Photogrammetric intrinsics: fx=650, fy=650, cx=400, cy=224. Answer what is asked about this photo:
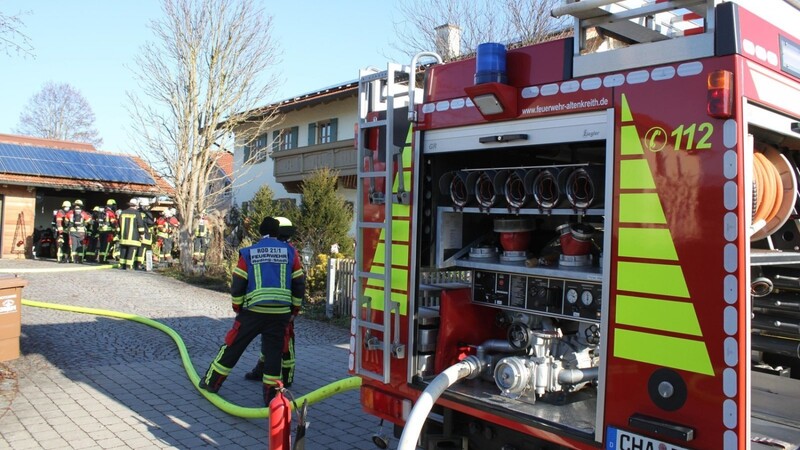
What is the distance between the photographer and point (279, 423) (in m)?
4.12

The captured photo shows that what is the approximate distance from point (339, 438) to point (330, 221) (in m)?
8.08

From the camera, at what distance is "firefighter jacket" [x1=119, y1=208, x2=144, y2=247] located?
56.0 ft

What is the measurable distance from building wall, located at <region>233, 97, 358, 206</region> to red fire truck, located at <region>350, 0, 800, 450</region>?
16.3m

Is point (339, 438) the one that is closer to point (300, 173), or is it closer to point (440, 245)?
point (440, 245)

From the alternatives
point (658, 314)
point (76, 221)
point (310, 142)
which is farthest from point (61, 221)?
point (658, 314)

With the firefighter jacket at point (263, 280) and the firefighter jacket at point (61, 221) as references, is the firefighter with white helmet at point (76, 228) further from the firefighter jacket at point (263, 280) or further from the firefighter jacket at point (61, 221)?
the firefighter jacket at point (263, 280)

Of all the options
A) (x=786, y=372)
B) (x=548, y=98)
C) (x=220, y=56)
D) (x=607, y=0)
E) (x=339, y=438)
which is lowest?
(x=339, y=438)

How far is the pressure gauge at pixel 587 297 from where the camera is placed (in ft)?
11.5

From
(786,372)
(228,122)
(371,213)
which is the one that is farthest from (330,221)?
(786,372)

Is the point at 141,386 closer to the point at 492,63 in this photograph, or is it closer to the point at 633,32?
the point at 492,63

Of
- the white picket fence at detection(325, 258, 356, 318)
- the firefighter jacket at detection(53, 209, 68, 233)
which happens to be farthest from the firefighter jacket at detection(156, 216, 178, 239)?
the white picket fence at detection(325, 258, 356, 318)

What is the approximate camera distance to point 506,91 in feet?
11.5

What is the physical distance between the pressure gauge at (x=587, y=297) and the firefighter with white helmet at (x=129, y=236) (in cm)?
1565

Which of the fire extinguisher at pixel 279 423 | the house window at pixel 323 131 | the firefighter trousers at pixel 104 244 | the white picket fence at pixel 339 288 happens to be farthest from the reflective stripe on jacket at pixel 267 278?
the house window at pixel 323 131
